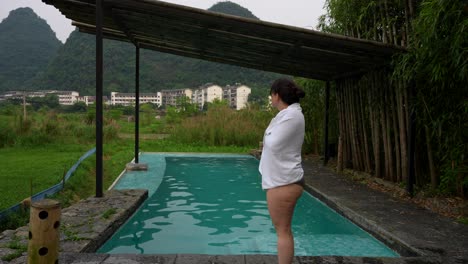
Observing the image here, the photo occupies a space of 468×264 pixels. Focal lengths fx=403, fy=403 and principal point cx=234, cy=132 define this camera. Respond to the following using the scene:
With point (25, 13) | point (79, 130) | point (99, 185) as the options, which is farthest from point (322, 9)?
point (25, 13)

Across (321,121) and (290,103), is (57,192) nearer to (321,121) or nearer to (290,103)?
(290,103)

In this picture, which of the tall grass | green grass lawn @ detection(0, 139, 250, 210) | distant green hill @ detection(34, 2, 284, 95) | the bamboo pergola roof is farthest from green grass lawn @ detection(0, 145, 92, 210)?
distant green hill @ detection(34, 2, 284, 95)

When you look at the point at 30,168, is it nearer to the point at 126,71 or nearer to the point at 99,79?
the point at 99,79

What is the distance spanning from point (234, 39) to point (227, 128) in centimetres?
823

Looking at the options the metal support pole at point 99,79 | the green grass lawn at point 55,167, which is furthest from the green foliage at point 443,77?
the green grass lawn at point 55,167

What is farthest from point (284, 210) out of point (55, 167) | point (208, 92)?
point (208, 92)

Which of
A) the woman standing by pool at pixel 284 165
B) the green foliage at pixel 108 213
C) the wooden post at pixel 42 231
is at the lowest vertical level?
the green foliage at pixel 108 213

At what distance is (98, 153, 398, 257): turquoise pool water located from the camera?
3.71 meters

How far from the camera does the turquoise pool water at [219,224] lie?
3.71 meters

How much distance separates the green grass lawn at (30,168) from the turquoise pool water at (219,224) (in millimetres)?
1270

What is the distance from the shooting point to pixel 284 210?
88.0 inches

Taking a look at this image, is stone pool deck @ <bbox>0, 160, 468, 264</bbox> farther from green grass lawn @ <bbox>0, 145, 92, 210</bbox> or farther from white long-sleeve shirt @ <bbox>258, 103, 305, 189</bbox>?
green grass lawn @ <bbox>0, 145, 92, 210</bbox>

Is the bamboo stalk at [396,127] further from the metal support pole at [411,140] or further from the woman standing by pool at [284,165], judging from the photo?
the woman standing by pool at [284,165]

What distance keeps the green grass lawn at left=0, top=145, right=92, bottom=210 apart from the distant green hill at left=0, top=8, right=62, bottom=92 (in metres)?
50.3
